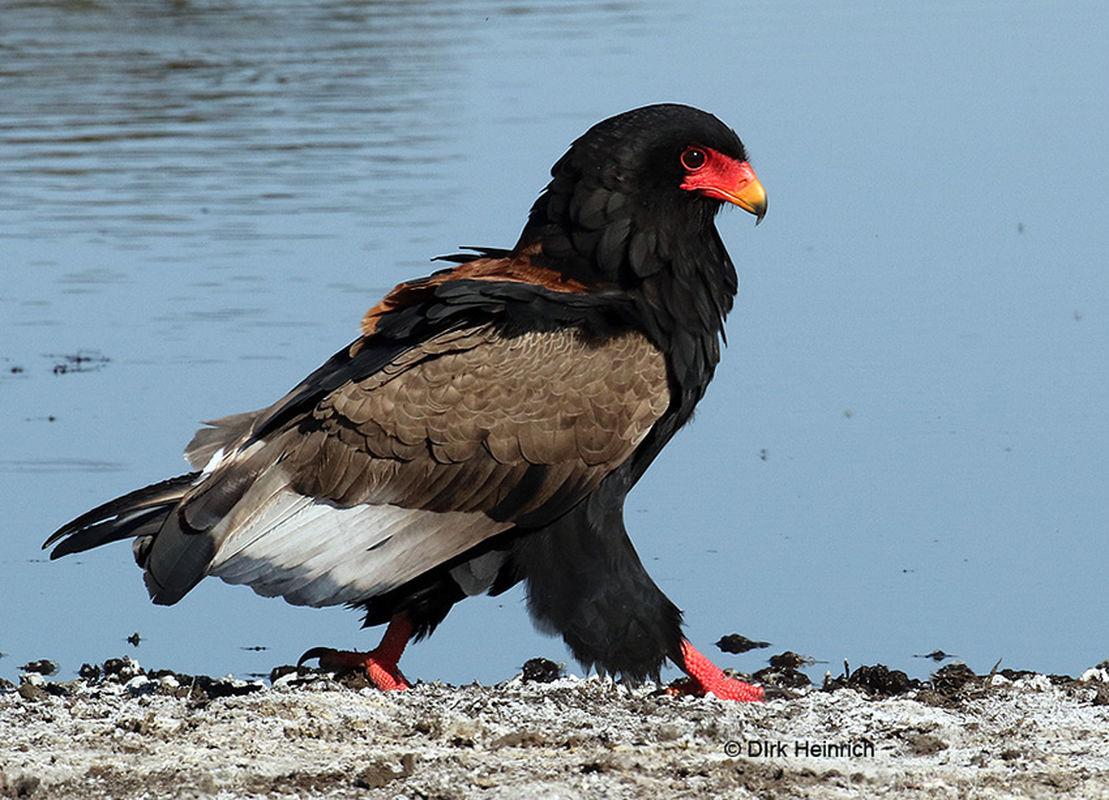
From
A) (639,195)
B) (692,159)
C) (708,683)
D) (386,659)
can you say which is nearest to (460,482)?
(386,659)

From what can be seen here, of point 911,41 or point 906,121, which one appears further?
point 911,41

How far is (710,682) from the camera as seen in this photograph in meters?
6.68

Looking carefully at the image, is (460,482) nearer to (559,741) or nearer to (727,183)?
(559,741)

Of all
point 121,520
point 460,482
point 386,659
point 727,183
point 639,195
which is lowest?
point 386,659

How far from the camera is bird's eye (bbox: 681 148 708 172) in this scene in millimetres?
7227

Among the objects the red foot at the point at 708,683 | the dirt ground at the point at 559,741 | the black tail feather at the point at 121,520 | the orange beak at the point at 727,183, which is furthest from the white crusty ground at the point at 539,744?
the orange beak at the point at 727,183

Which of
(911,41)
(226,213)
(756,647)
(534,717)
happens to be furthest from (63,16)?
(534,717)

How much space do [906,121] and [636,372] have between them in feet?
35.8

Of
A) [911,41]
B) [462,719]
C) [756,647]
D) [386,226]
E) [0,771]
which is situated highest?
[911,41]

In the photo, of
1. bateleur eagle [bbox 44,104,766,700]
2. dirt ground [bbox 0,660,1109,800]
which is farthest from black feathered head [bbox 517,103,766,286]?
dirt ground [bbox 0,660,1109,800]

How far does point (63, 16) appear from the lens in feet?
84.0

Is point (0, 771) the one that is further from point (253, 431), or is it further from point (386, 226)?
point (386, 226)

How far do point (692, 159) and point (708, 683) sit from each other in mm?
1747

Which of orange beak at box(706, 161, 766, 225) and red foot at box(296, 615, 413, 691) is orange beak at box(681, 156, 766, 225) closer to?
orange beak at box(706, 161, 766, 225)
